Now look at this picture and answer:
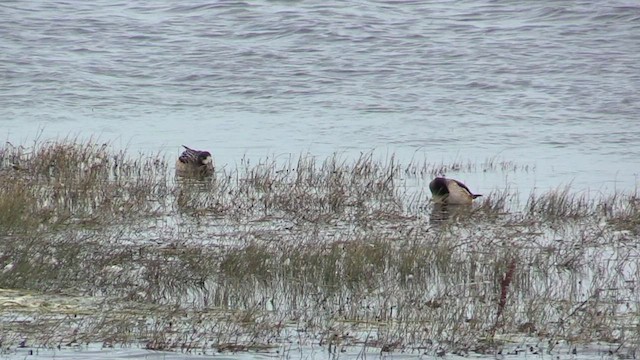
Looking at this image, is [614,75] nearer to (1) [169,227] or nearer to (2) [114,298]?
(1) [169,227]

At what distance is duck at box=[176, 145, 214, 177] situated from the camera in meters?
17.0

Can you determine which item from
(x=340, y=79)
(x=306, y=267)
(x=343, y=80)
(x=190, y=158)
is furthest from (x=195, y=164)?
(x=340, y=79)

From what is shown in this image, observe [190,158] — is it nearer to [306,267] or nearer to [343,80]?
[306,267]

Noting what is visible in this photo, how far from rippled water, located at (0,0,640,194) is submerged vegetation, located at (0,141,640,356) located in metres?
4.31

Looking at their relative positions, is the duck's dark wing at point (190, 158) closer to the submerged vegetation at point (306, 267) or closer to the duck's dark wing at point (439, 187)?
the submerged vegetation at point (306, 267)

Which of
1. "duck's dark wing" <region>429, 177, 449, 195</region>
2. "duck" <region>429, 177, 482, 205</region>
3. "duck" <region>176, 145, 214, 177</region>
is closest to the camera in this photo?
"duck" <region>429, 177, 482, 205</region>

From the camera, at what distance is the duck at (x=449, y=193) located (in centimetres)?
1501

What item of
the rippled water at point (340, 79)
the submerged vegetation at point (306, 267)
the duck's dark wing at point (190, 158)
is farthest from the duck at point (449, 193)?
the duck's dark wing at point (190, 158)

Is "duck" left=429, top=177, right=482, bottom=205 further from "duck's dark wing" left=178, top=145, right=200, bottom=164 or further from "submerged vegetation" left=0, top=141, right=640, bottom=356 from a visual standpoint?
"duck's dark wing" left=178, top=145, right=200, bottom=164

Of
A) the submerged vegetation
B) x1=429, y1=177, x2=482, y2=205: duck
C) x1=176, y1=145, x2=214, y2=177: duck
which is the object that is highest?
the submerged vegetation

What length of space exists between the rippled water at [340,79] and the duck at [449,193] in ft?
7.60

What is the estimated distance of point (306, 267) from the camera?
10.0m

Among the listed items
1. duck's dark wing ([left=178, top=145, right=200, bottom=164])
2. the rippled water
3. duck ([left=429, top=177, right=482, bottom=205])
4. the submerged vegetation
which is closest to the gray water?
the rippled water

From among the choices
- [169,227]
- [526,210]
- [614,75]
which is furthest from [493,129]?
[169,227]
